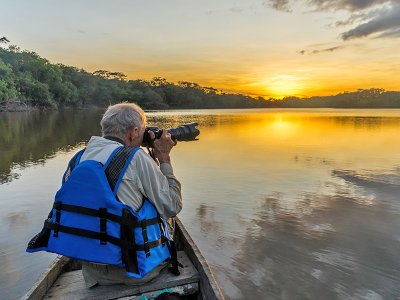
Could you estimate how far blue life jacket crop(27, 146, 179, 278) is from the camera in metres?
2.29

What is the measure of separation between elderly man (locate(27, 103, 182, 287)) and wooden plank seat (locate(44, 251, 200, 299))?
403 millimetres

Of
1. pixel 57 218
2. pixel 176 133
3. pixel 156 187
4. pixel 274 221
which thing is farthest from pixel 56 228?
pixel 274 221

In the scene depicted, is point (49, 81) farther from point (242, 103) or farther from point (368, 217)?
point (242, 103)

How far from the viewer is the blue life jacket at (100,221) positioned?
2.29 metres

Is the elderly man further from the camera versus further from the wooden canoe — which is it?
the wooden canoe

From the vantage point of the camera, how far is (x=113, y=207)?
7.53 feet

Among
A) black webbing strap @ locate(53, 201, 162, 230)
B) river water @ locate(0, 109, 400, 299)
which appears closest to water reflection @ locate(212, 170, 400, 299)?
river water @ locate(0, 109, 400, 299)

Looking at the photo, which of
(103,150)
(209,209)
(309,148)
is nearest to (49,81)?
(309,148)

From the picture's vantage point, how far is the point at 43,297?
113 inches

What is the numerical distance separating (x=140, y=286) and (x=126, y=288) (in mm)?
112

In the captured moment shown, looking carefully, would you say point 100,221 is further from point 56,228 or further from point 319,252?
point 319,252

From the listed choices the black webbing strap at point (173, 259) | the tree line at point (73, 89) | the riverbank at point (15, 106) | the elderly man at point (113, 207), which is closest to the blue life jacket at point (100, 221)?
the elderly man at point (113, 207)

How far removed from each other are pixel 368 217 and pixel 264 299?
415 cm

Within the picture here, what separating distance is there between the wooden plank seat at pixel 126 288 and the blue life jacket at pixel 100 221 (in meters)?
0.45
